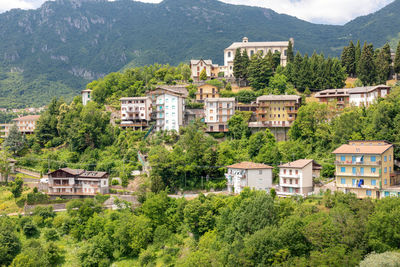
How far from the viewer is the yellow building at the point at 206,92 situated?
82.6 metres

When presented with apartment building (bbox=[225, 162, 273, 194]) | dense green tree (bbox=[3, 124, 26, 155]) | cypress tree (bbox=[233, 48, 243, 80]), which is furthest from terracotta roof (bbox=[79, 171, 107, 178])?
cypress tree (bbox=[233, 48, 243, 80])

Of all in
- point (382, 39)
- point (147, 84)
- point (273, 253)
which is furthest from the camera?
point (382, 39)

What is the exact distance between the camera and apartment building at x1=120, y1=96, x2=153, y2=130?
265 feet

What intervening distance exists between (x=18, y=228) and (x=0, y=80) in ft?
479

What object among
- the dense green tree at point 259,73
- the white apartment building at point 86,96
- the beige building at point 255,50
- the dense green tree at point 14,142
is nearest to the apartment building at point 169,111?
the dense green tree at point 259,73

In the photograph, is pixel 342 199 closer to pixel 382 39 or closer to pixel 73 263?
pixel 73 263

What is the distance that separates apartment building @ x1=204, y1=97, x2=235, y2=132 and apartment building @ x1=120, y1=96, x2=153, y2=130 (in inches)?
496

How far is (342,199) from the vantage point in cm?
4506

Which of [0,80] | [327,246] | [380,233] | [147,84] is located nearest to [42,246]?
[327,246]

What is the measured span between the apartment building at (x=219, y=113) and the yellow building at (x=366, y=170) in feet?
85.4

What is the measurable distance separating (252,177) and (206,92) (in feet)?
97.2

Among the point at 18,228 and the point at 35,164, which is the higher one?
the point at 35,164

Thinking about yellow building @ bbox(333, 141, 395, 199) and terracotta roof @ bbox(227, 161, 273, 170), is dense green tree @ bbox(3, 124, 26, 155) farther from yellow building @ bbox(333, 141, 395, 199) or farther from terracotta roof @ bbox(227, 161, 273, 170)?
yellow building @ bbox(333, 141, 395, 199)

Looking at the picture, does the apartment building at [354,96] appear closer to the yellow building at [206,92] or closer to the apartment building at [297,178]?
the yellow building at [206,92]
